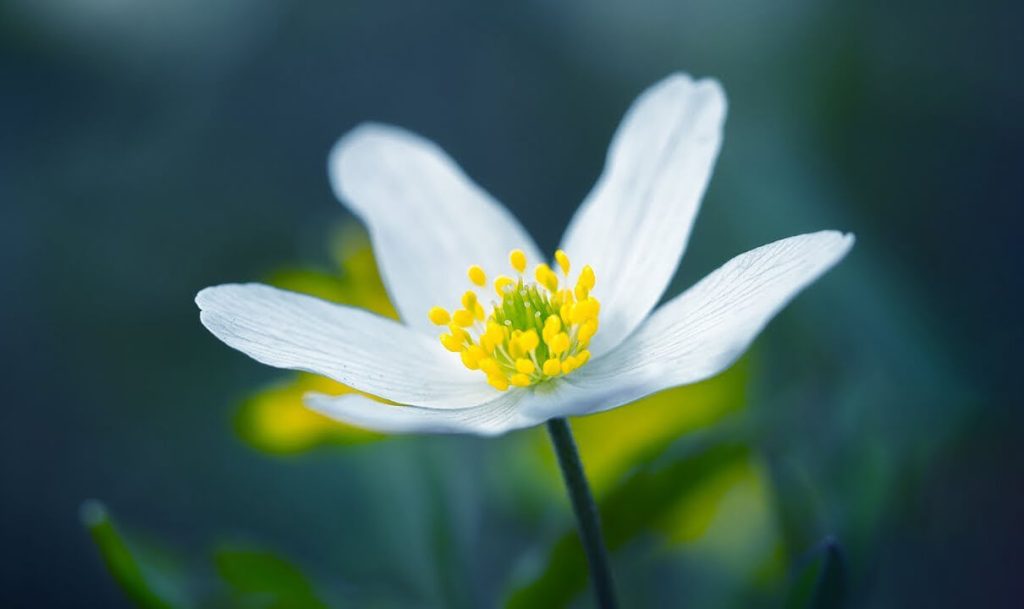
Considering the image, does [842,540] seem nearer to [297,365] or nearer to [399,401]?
[399,401]

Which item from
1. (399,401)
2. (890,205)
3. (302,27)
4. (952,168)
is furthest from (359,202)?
(302,27)

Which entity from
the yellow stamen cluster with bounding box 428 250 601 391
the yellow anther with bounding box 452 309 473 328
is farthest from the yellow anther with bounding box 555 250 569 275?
the yellow anther with bounding box 452 309 473 328

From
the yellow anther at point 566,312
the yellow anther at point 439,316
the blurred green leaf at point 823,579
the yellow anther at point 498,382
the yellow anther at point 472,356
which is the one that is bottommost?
the blurred green leaf at point 823,579

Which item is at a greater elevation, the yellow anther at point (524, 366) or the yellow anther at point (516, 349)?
the yellow anther at point (516, 349)

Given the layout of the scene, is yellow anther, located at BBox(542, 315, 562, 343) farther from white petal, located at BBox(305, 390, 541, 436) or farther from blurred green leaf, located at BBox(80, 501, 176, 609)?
blurred green leaf, located at BBox(80, 501, 176, 609)

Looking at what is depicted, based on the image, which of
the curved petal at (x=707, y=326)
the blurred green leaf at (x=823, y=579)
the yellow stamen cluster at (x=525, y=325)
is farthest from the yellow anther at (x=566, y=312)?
the blurred green leaf at (x=823, y=579)

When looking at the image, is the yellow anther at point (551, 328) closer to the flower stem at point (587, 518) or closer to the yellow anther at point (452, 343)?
the yellow anther at point (452, 343)
